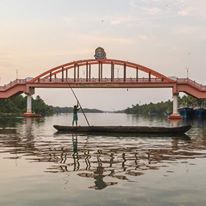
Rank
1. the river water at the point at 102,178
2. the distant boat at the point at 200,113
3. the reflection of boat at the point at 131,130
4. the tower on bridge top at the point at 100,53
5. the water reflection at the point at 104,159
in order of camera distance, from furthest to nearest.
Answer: the tower on bridge top at the point at 100,53
the distant boat at the point at 200,113
the reflection of boat at the point at 131,130
the water reflection at the point at 104,159
the river water at the point at 102,178

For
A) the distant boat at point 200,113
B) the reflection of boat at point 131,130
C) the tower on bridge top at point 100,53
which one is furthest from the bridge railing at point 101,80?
the reflection of boat at point 131,130

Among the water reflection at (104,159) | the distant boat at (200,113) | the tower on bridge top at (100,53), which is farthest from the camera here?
the tower on bridge top at (100,53)

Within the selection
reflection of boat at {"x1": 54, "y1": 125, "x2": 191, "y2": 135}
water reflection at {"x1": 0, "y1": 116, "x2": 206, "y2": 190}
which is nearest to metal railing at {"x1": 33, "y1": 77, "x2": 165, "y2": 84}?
reflection of boat at {"x1": 54, "y1": 125, "x2": 191, "y2": 135}

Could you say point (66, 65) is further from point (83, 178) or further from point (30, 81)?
point (83, 178)

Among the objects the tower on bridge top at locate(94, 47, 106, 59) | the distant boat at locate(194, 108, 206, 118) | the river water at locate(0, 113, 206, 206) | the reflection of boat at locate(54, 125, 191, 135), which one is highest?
the tower on bridge top at locate(94, 47, 106, 59)

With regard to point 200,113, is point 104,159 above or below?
below

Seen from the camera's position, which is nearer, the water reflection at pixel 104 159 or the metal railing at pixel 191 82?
the water reflection at pixel 104 159

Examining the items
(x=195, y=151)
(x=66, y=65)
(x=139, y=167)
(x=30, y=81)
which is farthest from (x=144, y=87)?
(x=139, y=167)

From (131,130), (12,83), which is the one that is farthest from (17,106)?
(131,130)

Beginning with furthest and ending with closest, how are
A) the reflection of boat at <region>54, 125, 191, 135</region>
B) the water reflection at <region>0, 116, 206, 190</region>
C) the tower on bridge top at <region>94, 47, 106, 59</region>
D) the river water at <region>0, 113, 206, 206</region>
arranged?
the tower on bridge top at <region>94, 47, 106, 59</region> < the reflection of boat at <region>54, 125, 191, 135</region> < the water reflection at <region>0, 116, 206, 190</region> < the river water at <region>0, 113, 206, 206</region>

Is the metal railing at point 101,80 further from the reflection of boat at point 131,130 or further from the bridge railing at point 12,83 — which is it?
the reflection of boat at point 131,130

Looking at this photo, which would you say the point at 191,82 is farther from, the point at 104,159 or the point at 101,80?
the point at 104,159

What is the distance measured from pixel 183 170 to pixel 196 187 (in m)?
2.69

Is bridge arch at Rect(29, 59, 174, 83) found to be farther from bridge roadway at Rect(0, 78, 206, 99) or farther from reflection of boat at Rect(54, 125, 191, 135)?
reflection of boat at Rect(54, 125, 191, 135)
